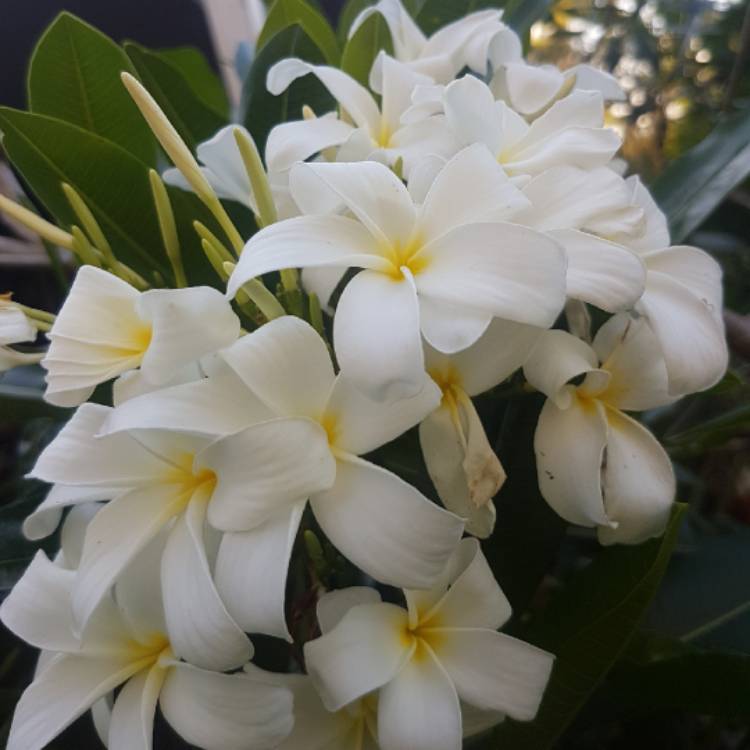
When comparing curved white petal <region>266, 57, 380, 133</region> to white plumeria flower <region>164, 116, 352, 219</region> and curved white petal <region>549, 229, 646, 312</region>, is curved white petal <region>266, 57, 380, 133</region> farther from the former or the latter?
curved white petal <region>549, 229, 646, 312</region>

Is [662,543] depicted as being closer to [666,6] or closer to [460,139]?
[460,139]

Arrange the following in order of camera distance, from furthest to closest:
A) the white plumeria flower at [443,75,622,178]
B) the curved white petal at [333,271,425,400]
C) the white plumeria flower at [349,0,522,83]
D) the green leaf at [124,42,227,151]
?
the green leaf at [124,42,227,151] < the white plumeria flower at [349,0,522,83] < the white plumeria flower at [443,75,622,178] < the curved white petal at [333,271,425,400]

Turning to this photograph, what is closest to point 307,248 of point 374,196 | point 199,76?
point 374,196

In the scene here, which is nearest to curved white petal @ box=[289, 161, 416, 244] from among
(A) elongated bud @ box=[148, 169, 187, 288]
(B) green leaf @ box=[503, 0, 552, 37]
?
(A) elongated bud @ box=[148, 169, 187, 288]

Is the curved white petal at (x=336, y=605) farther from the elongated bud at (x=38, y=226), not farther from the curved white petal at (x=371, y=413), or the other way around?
the elongated bud at (x=38, y=226)

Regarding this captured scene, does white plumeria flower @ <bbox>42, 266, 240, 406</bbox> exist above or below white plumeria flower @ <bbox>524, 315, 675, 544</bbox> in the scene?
above

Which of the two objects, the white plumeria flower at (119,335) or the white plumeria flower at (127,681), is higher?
the white plumeria flower at (119,335)

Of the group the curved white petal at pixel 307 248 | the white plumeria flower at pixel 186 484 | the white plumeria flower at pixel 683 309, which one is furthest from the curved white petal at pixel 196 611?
the white plumeria flower at pixel 683 309
